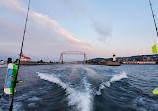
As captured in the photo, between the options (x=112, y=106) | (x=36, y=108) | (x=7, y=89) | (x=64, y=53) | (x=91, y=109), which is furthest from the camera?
(x=64, y=53)

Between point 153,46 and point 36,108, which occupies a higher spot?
point 153,46

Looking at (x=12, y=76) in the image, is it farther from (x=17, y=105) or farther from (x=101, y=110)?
(x=101, y=110)

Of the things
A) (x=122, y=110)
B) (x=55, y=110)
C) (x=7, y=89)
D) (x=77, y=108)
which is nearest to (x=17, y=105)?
(x=7, y=89)

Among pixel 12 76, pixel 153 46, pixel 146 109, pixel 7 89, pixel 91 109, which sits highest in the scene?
pixel 153 46

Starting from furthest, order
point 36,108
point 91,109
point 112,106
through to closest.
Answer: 1. point 112,106
2. point 36,108
3. point 91,109

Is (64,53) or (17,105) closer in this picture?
(17,105)

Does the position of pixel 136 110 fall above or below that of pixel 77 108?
below

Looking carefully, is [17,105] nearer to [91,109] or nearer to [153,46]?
[91,109]

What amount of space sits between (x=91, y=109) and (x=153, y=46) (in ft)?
14.5

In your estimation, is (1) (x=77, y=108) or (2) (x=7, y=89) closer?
(2) (x=7, y=89)

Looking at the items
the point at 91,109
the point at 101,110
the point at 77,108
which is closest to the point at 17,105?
the point at 77,108

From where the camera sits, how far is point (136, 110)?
3.73m

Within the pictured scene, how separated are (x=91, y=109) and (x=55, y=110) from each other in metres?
1.62

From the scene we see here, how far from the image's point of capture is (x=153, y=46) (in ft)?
13.8
